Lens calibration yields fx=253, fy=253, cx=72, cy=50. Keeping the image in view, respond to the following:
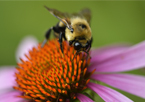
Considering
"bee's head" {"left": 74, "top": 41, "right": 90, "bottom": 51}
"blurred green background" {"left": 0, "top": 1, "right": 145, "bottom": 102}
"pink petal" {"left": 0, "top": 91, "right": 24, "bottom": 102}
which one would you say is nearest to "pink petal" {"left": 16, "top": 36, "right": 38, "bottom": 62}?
"blurred green background" {"left": 0, "top": 1, "right": 145, "bottom": 102}

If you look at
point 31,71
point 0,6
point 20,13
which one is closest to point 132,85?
point 31,71

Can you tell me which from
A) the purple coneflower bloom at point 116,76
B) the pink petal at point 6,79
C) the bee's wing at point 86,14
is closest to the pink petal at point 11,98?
the purple coneflower bloom at point 116,76

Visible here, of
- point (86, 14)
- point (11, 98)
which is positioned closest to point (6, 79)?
point (11, 98)

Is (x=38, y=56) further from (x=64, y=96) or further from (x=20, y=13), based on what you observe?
(x=20, y=13)

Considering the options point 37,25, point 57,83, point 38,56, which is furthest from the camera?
point 37,25

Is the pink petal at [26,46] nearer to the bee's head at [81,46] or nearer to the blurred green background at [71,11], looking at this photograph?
the blurred green background at [71,11]

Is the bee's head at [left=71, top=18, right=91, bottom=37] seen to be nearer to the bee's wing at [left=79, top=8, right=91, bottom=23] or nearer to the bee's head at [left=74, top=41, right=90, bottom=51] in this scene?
the bee's head at [left=74, top=41, right=90, bottom=51]
